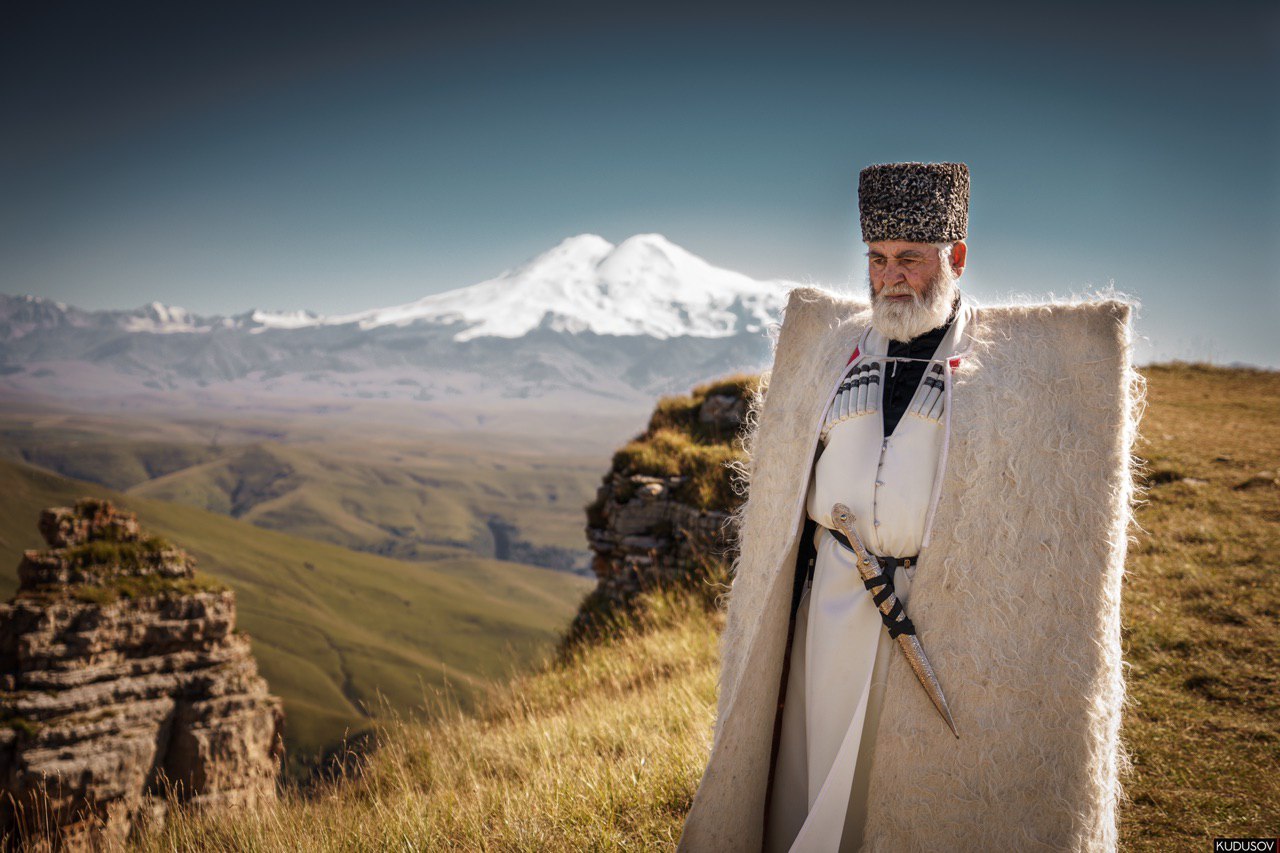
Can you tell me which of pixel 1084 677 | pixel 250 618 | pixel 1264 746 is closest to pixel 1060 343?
pixel 1084 677

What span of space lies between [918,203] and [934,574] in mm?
1288

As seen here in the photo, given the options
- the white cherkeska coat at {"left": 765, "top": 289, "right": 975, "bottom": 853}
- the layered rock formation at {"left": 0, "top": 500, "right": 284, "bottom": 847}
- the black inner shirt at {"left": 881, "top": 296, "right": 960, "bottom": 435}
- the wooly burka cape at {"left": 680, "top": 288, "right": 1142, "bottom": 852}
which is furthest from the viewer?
the layered rock formation at {"left": 0, "top": 500, "right": 284, "bottom": 847}

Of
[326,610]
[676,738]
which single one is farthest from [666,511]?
[326,610]

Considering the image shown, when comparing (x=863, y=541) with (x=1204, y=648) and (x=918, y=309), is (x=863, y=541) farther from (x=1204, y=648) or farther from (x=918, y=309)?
(x=1204, y=648)

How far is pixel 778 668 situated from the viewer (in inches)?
116

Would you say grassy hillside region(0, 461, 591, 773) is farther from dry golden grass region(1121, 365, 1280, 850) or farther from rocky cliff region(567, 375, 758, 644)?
dry golden grass region(1121, 365, 1280, 850)

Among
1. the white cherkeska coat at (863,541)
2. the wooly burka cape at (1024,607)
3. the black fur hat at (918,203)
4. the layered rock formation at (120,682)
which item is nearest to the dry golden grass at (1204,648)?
the wooly burka cape at (1024,607)

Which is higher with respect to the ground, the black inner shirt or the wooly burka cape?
the black inner shirt

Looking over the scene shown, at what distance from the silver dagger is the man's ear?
3.25ft

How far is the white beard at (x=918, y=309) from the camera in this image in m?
2.64

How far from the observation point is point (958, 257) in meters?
2.75

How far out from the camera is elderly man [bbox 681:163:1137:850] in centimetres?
238

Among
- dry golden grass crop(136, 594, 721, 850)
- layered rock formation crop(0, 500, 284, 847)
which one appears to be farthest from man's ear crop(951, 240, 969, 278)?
layered rock formation crop(0, 500, 284, 847)

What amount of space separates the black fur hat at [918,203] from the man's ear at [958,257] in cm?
5
